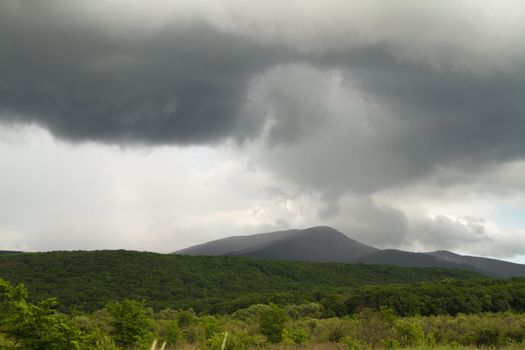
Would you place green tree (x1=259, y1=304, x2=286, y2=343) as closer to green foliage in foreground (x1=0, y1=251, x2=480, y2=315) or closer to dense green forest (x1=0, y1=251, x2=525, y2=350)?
dense green forest (x1=0, y1=251, x2=525, y2=350)

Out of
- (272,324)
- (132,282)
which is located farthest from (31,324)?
(132,282)

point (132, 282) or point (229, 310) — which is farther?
point (132, 282)

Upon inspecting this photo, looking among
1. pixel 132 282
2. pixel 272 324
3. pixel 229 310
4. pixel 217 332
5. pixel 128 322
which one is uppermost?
pixel 128 322

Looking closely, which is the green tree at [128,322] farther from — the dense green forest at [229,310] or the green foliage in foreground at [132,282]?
the green foliage in foreground at [132,282]

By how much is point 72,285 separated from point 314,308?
316 ft

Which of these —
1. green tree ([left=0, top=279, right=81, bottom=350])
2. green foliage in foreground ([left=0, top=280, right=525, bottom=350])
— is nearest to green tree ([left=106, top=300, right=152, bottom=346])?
green foliage in foreground ([left=0, top=280, right=525, bottom=350])

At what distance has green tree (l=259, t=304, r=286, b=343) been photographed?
26.9m

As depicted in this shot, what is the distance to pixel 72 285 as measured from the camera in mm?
155875

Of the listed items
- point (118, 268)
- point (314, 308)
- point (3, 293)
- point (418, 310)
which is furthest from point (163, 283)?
point (3, 293)

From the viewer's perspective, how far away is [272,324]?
27375 millimetres

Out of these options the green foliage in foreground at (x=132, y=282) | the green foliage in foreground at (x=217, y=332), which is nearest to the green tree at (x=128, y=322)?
the green foliage in foreground at (x=217, y=332)

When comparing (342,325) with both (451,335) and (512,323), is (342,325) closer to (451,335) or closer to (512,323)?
(451,335)

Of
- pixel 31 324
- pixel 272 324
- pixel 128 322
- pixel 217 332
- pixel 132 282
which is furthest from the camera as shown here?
pixel 132 282

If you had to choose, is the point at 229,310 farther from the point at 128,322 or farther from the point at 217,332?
the point at 128,322
